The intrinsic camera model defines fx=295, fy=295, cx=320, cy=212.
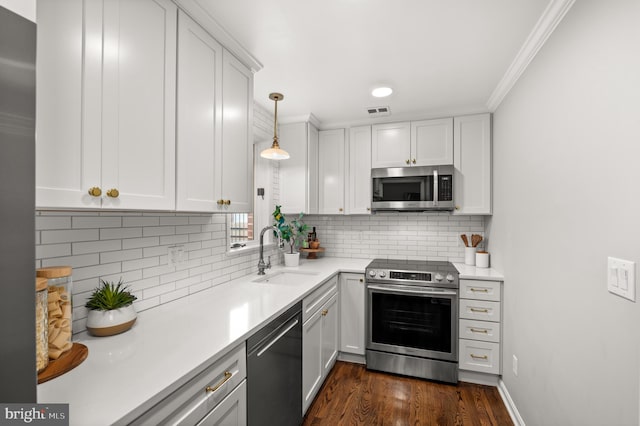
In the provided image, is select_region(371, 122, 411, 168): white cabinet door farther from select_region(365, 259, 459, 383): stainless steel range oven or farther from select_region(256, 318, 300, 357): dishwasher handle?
select_region(256, 318, 300, 357): dishwasher handle

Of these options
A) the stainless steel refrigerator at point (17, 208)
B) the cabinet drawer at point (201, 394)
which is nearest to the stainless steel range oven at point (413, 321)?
the cabinet drawer at point (201, 394)

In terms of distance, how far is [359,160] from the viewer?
3.29 metres

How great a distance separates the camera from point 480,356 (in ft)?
8.34

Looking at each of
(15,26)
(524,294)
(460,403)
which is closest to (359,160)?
(524,294)

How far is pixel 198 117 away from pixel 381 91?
1550 mm

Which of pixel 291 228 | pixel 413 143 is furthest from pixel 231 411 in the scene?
pixel 413 143

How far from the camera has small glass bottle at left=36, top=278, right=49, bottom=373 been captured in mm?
921

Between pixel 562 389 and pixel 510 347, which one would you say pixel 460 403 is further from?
pixel 562 389

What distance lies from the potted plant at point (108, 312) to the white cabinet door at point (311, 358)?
107 centimetres

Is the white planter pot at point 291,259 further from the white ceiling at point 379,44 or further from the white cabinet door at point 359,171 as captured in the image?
the white ceiling at point 379,44

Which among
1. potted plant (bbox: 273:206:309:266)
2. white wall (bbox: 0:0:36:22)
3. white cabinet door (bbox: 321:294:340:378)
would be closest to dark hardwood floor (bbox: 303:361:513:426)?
white cabinet door (bbox: 321:294:340:378)

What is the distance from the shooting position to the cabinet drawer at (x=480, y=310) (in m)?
2.50

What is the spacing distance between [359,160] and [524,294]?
1.97 metres

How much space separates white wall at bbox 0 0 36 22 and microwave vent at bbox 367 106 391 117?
2.61 meters
